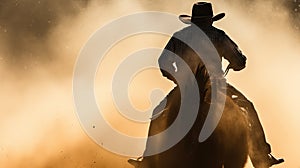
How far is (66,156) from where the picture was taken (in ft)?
38.7

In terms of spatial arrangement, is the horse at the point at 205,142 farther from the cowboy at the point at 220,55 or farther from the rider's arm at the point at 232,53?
the rider's arm at the point at 232,53

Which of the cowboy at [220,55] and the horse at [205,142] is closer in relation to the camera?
the horse at [205,142]

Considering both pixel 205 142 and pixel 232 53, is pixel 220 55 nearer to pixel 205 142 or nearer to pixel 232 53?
pixel 232 53

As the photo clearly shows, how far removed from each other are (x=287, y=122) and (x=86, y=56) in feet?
12.3

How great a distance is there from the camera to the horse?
7.14 m

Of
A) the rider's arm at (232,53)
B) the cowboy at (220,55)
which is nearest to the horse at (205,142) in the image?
the cowboy at (220,55)

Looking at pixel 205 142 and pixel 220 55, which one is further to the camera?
pixel 220 55

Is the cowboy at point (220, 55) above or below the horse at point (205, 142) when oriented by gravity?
above

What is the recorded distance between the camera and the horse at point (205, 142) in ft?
23.4

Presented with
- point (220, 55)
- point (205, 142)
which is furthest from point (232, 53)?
point (205, 142)

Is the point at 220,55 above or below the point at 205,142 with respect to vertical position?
above

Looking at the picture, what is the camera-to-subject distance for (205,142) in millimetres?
7125

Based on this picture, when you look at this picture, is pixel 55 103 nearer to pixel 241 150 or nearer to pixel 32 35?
pixel 32 35

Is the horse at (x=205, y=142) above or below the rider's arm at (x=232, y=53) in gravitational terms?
below
